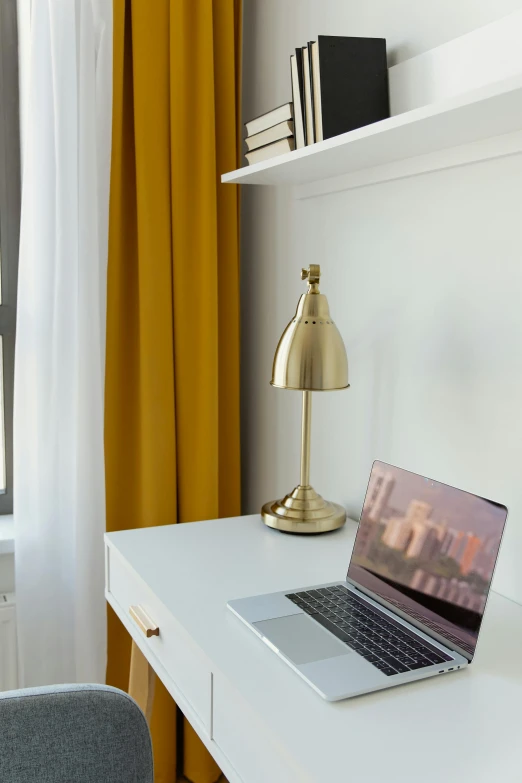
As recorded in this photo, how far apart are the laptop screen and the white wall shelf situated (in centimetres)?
50

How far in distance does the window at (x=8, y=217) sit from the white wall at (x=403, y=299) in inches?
25.0

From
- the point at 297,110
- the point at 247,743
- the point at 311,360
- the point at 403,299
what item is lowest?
the point at 247,743

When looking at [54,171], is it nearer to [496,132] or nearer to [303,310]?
[303,310]

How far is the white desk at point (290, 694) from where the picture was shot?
764 mm

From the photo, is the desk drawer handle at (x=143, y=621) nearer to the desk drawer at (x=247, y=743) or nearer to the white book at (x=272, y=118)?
the desk drawer at (x=247, y=743)

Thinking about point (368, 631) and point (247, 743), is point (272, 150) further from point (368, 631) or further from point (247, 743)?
point (247, 743)

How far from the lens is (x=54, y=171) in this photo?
1788mm

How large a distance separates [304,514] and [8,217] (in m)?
1.20

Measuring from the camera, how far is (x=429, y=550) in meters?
1.07

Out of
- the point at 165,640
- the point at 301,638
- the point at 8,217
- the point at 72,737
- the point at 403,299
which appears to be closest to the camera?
the point at 72,737

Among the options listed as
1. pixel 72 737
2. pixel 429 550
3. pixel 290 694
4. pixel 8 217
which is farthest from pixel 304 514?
pixel 8 217

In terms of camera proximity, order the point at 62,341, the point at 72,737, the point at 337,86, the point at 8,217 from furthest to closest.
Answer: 1. the point at 8,217
2. the point at 62,341
3. the point at 337,86
4. the point at 72,737

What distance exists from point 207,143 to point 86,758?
141 centimetres

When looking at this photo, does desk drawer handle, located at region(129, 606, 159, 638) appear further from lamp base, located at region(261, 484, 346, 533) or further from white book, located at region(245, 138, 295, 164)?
white book, located at region(245, 138, 295, 164)
